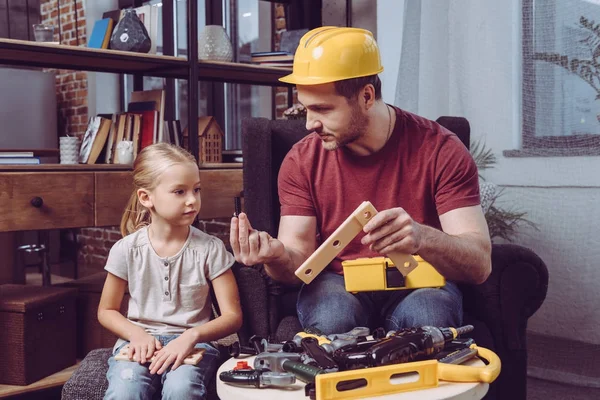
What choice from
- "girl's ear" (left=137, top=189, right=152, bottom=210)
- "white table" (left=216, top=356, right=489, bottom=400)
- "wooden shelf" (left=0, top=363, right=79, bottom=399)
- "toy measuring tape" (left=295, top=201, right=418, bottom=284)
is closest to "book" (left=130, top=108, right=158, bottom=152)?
"wooden shelf" (left=0, top=363, right=79, bottom=399)

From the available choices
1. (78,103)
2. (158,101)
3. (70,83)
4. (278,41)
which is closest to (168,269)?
(158,101)

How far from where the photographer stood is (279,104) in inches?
161

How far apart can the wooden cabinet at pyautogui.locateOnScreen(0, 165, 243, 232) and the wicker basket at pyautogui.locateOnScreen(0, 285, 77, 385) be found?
0.24 metres

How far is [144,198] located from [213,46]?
1337 mm

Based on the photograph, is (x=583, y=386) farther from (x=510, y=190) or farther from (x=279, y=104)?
(x=279, y=104)

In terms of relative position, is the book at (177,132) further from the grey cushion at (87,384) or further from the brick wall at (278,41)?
the grey cushion at (87,384)

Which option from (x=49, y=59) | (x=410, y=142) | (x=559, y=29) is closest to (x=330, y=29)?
(x=410, y=142)

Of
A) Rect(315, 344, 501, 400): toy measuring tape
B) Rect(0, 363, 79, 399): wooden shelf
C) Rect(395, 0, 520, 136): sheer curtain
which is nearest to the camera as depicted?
Rect(315, 344, 501, 400): toy measuring tape

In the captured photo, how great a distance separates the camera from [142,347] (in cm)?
164

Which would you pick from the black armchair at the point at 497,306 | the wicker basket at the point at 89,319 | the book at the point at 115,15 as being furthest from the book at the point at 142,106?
the black armchair at the point at 497,306

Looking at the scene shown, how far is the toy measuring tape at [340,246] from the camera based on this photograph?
1292 mm

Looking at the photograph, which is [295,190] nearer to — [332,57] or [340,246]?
[332,57]

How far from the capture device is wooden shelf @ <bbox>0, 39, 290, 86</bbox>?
2516mm

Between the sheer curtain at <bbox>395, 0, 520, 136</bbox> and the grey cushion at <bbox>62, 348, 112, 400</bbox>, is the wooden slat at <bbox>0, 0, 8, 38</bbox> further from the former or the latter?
the grey cushion at <bbox>62, 348, 112, 400</bbox>
